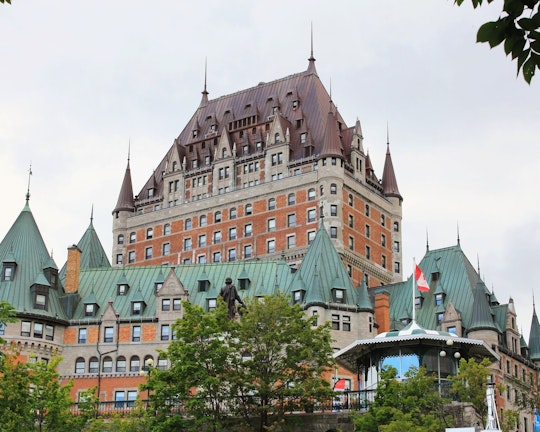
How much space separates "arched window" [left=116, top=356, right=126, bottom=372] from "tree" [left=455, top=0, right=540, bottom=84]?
76542 millimetres

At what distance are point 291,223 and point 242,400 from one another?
6574 centimetres

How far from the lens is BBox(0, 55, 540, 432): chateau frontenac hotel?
3339 inches

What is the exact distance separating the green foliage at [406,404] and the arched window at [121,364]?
40372mm

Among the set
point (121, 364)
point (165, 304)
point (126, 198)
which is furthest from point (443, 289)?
point (126, 198)

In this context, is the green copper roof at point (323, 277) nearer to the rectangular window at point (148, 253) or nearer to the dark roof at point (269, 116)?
the dark roof at point (269, 116)

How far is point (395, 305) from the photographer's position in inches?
4008

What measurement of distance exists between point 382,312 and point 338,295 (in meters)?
6.50

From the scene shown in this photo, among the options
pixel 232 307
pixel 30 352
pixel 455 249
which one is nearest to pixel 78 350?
pixel 30 352

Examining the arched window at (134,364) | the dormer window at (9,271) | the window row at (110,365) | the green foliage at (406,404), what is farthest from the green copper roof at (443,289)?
the green foliage at (406,404)

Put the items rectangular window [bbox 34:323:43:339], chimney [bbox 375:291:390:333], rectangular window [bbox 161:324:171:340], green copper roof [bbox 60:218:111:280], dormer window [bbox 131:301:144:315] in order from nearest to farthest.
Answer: rectangular window [bbox 34:323:43:339] → rectangular window [bbox 161:324:171:340] → dormer window [bbox 131:301:144:315] → chimney [bbox 375:291:390:333] → green copper roof [bbox 60:218:111:280]

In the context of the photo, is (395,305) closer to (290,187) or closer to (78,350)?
(290,187)

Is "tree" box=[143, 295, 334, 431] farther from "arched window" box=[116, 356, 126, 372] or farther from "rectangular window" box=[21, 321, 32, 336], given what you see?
"rectangular window" box=[21, 321, 32, 336]

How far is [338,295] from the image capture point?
8569 centimetres

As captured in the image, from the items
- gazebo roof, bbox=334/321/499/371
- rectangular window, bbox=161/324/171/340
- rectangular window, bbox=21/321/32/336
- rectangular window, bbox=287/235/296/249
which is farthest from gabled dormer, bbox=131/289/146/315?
gazebo roof, bbox=334/321/499/371
